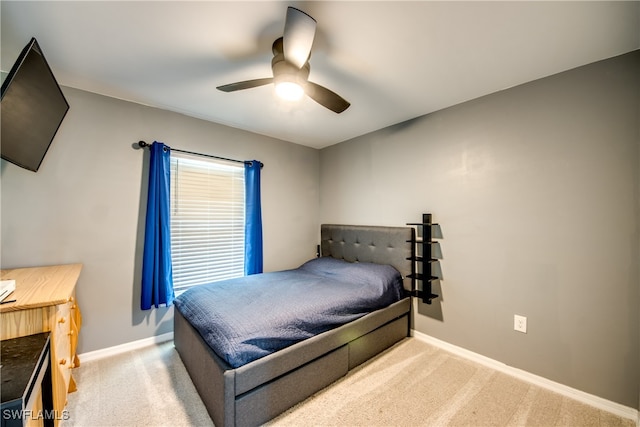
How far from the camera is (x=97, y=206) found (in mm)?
2283

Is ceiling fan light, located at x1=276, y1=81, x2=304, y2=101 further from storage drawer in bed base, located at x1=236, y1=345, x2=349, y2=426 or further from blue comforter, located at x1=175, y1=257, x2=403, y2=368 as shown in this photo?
storage drawer in bed base, located at x1=236, y1=345, x2=349, y2=426

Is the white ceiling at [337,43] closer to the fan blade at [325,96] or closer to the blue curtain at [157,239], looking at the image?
the fan blade at [325,96]

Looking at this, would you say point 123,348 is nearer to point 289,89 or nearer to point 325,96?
point 289,89

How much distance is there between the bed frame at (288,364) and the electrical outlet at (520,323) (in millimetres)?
917

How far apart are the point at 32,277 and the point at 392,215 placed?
3.17 m

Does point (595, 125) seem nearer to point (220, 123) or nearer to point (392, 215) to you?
point (392, 215)

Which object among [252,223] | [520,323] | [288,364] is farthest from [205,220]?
[520,323]

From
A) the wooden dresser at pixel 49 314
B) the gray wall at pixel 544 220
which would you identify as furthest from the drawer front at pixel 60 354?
the gray wall at pixel 544 220

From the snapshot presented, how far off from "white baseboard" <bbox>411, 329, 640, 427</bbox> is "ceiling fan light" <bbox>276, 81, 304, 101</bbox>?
2647mm

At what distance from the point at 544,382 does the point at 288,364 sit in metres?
1.99

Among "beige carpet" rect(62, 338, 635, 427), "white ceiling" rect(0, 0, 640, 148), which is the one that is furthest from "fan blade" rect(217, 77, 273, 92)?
"beige carpet" rect(62, 338, 635, 427)

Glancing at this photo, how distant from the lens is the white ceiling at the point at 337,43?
1.37 meters

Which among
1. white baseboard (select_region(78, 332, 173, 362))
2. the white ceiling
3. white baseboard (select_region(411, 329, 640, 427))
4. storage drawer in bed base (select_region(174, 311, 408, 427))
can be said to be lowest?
white baseboard (select_region(411, 329, 640, 427))

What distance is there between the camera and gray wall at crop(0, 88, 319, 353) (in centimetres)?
201
